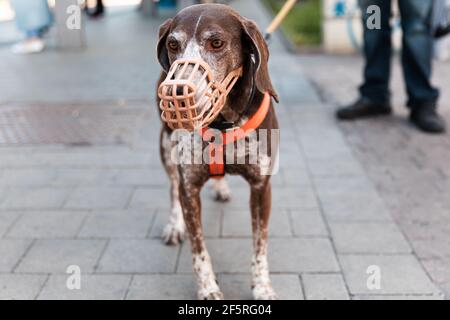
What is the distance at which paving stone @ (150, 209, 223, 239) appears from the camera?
3547 millimetres

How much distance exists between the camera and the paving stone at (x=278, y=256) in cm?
313

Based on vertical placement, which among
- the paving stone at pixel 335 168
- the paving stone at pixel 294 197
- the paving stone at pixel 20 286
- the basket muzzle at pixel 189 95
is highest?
the basket muzzle at pixel 189 95

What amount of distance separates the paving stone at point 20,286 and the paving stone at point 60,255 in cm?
7

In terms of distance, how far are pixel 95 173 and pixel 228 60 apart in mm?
2490

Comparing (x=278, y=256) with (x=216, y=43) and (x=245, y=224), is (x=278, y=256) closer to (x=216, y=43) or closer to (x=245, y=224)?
(x=245, y=224)

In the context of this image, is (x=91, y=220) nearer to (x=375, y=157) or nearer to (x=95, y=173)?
(x=95, y=173)

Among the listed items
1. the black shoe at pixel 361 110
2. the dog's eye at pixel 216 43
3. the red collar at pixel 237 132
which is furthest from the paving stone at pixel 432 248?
the black shoe at pixel 361 110

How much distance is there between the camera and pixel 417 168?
4.38m

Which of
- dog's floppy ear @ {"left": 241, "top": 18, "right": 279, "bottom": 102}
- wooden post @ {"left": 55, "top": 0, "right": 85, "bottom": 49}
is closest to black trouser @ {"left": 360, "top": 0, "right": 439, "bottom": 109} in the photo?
dog's floppy ear @ {"left": 241, "top": 18, "right": 279, "bottom": 102}

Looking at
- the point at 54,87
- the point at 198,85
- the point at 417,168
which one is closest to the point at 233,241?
the point at 198,85

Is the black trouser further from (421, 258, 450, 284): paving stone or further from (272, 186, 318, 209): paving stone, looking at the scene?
(421, 258, 450, 284): paving stone

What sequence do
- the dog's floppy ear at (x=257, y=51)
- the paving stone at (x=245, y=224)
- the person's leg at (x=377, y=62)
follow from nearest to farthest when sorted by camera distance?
the dog's floppy ear at (x=257, y=51)
the paving stone at (x=245, y=224)
the person's leg at (x=377, y=62)

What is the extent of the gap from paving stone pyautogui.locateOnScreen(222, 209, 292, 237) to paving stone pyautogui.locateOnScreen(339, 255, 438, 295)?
488 millimetres

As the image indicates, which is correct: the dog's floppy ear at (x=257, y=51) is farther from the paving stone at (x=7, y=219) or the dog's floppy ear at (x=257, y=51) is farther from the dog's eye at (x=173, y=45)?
the paving stone at (x=7, y=219)
